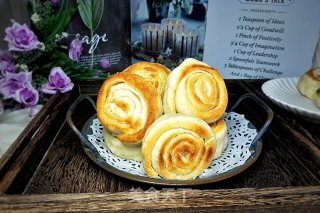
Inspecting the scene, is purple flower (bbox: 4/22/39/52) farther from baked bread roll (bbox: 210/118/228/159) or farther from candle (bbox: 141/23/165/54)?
baked bread roll (bbox: 210/118/228/159)

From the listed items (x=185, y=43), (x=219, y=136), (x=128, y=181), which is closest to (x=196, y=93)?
(x=219, y=136)

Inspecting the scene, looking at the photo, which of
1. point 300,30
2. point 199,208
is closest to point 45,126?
point 199,208

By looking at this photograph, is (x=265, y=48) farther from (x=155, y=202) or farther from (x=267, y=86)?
(x=155, y=202)

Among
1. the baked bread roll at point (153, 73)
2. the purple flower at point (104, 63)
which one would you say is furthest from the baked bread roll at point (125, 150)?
the purple flower at point (104, 63)

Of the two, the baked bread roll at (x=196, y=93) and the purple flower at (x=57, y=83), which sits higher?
the baked bread roll at (x=196, y=93)

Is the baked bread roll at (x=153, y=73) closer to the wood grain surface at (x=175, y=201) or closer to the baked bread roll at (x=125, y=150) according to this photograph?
the baked bread roll at (x=125, y=150)

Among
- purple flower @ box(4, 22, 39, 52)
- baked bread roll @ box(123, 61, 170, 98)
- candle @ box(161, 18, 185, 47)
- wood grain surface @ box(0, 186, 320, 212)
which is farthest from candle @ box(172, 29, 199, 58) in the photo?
wood grain surface @ box(0, 186, 320, 212)
